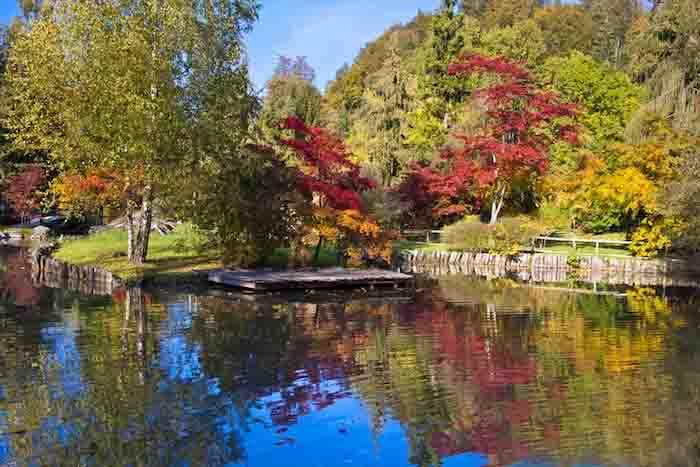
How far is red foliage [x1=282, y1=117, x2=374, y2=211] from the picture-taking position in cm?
2345

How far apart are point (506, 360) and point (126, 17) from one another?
53.1 ft

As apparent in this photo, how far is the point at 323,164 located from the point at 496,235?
8700 millimetres

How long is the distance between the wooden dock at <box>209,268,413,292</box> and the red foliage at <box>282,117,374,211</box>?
229 centimetres

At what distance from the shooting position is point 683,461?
8133 millimetres

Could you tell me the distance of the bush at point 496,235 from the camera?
28812 mm

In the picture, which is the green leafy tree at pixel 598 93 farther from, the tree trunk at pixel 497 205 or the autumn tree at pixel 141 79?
the autumn tree at pixel 141 79

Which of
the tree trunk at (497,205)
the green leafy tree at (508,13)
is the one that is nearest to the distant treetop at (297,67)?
the green leafy tree at (508,13)

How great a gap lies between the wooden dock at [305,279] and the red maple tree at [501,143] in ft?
31.5

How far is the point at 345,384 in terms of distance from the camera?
11578mm

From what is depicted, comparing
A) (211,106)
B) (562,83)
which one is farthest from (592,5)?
(211,106)

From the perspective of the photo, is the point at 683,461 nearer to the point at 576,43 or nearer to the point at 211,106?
the point at 211,106

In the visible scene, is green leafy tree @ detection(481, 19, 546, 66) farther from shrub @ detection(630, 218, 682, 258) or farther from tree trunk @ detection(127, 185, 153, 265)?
tree trunk @ detection(127, 185, 153, 265)

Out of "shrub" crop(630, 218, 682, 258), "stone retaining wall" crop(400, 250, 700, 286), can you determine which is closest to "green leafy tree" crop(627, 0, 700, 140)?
"shrub" crop(630, 218, 682, 258)

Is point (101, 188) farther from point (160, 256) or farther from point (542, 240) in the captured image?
point (542, 240)
